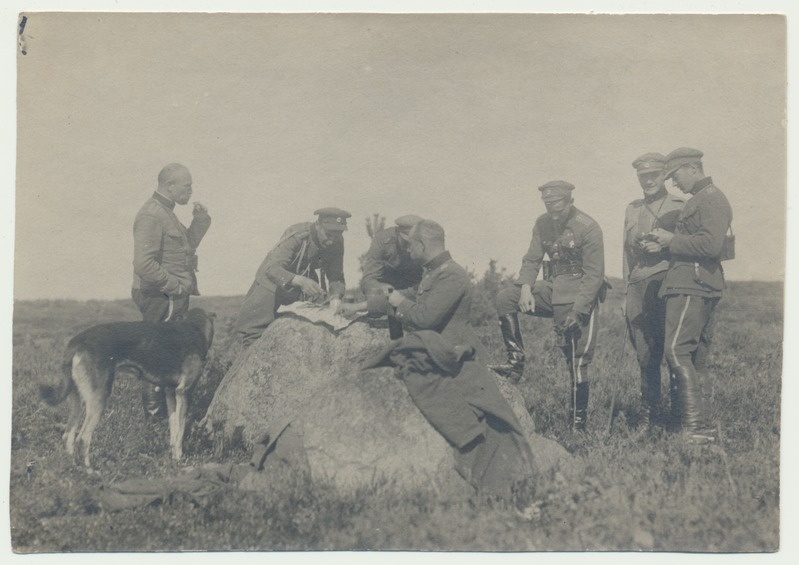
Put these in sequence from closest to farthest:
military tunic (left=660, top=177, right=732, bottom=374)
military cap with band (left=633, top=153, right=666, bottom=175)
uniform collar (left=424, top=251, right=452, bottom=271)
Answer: uniform collar (left=424, top=251, right=452, bottom=271), military tunic (left=660, top=177, right=732, bottom=374), military cap with band (left=633, top=153, right=666, bottom=175)

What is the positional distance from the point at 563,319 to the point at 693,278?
119 centimetres

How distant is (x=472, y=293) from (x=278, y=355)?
1817 mm

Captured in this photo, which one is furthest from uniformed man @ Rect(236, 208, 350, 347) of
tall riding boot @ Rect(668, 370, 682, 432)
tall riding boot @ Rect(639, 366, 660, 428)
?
Result: tall riding boot @ Rect(668, 370, 682, 432)

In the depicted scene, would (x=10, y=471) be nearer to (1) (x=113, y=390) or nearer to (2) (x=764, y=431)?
(1) (x=113, y=390)

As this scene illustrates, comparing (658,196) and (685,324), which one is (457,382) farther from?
(658,196)

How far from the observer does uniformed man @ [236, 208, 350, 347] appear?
870 centimetres

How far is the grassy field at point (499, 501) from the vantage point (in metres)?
7.87

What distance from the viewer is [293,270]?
8781mm

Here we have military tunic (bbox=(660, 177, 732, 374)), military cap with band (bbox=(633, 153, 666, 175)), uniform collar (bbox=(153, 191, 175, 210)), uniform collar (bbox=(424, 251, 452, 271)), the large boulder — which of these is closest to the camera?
the large boulder

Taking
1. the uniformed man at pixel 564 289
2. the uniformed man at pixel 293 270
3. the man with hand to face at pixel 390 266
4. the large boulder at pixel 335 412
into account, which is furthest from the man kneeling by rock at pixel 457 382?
the uniformed man at pixel 293 270

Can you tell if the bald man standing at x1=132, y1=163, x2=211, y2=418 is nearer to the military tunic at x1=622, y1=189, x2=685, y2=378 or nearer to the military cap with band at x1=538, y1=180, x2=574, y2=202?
the military cap with band at x1=538, y1=180, x2=574, y2=202

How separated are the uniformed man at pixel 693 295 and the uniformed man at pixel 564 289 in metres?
0.64

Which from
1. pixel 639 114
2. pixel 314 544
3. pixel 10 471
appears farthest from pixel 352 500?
pixel 639 114

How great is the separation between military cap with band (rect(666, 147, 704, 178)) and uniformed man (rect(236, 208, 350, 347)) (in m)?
2.95
